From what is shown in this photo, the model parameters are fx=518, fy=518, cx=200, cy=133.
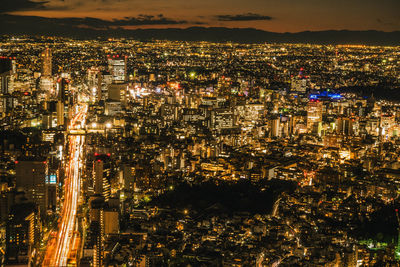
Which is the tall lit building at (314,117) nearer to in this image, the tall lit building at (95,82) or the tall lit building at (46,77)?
the tall lit building at (95,82)

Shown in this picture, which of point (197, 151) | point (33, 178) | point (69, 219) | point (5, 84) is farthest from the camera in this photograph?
point (5, 84)

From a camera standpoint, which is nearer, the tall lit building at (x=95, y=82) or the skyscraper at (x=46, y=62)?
the tall lit building at (x=95, y=82)

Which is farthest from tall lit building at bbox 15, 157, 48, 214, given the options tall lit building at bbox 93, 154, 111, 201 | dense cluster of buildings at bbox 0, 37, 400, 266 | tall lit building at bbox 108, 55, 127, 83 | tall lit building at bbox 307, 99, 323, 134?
tall lit building at bbox 108, 55, 127, 83

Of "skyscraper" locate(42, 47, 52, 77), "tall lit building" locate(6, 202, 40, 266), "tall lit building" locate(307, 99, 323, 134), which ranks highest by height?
"skyscraper" locate(42, 47, 52, 77)

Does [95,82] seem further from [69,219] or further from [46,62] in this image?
[69,219]

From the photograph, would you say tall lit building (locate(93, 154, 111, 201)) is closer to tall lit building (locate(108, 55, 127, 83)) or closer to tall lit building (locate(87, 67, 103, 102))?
tall lit building (locate(87, 67, 103, 102))

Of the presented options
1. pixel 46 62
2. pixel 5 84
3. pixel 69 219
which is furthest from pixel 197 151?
pixel 46 62

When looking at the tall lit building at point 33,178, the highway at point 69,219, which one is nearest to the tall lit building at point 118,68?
the highway at point 69,219
